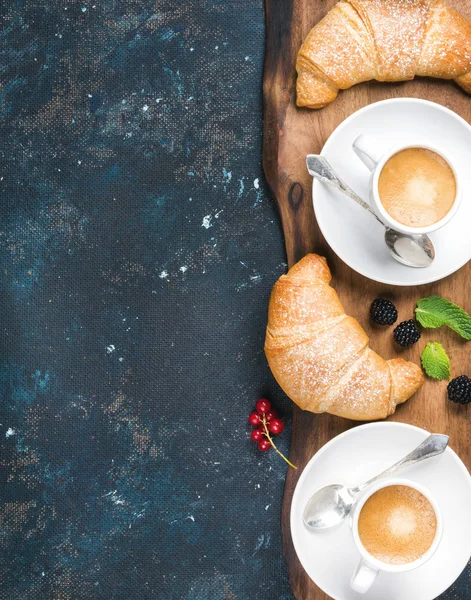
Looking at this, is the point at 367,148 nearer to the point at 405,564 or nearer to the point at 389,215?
the point at 389,215

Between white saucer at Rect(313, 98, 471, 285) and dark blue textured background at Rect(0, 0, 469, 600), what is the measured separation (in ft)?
0.86

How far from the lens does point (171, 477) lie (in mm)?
1653

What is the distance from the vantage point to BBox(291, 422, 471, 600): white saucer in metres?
1.36

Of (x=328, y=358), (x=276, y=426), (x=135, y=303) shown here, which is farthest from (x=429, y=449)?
(x=135, y=303)

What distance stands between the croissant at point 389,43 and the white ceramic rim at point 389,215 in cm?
21

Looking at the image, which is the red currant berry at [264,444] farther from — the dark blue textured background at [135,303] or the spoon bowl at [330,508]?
the spoon bowl at [330,508]

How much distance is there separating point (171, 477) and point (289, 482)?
0.32m

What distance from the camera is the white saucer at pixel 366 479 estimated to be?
136 centimetres

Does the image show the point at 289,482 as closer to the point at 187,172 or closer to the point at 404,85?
the point at 187,172

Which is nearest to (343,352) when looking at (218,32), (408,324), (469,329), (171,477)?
(408,324)

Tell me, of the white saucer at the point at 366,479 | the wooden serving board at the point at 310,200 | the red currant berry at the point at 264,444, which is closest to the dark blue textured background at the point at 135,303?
the red currant berry at the point at 264,444

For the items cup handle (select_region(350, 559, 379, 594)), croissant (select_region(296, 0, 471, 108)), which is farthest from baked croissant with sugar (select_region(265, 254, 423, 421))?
croissant (select_region(296, 0, 471, 108))

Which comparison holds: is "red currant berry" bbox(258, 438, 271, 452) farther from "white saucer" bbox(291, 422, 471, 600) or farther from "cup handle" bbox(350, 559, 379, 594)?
"cup handle" bbox(350, 559, 379, 594)

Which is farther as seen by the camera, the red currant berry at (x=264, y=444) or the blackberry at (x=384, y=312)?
the red currant berry at (x=264, y=444)
